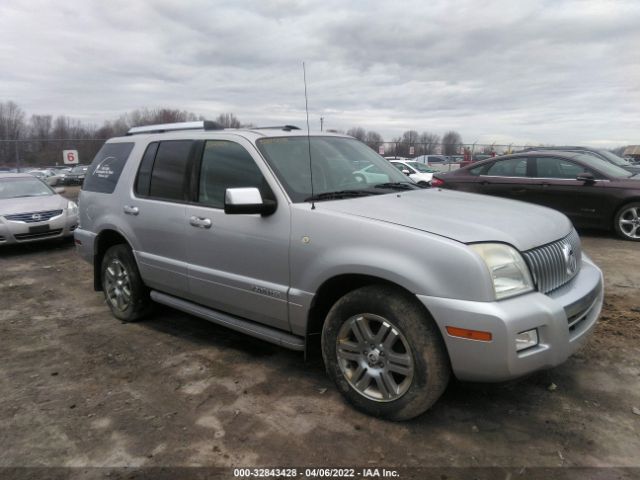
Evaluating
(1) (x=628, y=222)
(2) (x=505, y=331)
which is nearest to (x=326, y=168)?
(2) (x=505, y=331)

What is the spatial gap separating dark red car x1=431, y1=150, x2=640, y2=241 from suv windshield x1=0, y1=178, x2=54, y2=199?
8.74 m

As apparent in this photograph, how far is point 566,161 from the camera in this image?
8.95 m

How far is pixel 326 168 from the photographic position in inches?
149

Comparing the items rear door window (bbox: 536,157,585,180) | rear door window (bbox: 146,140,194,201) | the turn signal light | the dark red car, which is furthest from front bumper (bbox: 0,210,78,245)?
rear door window (bbox: 536,157,585,180)

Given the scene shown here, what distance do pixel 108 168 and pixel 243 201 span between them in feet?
8.35

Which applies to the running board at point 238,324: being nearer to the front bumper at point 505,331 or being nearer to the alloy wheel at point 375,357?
the alloy wheel at point 375,357

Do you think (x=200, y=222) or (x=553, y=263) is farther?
(x=200, y=222)

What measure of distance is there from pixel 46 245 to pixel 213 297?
719cm

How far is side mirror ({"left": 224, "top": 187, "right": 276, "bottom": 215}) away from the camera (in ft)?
10.3

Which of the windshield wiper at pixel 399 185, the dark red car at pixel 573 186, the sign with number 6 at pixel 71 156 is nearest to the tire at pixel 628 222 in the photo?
the dark red car at pixel 573 186

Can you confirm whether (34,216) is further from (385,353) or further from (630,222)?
(630,222)

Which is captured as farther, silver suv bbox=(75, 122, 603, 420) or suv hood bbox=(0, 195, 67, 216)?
suv hood bbox=(0, 195, 67, 216)

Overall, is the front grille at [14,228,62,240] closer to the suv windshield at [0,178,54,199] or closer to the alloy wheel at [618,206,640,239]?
the suv windshield at [0,178,54,199]

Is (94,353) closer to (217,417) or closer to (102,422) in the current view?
(102,422)
